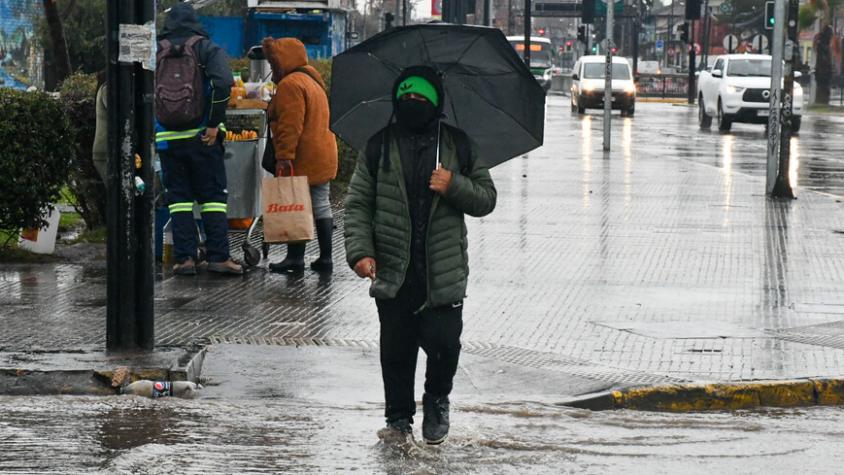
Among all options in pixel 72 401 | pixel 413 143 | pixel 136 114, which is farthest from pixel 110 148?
pixel 413 143

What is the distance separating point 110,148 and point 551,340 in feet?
9.64

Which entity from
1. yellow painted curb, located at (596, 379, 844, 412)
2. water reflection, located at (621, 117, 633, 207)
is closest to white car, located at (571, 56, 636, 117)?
water reflection, located at (621, 117, 633, 207)

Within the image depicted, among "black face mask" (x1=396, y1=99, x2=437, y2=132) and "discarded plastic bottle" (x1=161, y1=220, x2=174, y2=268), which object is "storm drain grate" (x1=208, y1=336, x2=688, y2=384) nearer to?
"black face mask" (x1=396, y1=99, x2=437, y2=132)

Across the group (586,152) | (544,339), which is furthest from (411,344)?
(586,152)

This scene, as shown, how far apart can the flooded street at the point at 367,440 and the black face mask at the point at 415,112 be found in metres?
1.44

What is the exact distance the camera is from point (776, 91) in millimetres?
18438

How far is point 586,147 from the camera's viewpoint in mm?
29031

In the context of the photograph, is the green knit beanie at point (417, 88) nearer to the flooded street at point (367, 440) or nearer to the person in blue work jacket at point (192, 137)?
the flooded street at point (367, 440)

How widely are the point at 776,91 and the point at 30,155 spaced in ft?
32.4

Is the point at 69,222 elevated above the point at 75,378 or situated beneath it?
situated beneath

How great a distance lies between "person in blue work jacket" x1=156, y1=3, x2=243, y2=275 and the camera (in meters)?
11.1

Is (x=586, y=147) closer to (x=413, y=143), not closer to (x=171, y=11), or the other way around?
(x=171, y=11)

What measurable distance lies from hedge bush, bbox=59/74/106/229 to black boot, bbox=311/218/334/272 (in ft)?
7.18

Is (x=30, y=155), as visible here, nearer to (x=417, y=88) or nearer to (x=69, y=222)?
(x=69, y=222)
